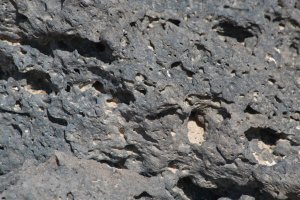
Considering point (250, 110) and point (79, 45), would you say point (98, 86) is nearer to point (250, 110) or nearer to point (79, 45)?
point (79, 45)

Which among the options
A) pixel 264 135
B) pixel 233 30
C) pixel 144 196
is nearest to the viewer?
pixel 233 30

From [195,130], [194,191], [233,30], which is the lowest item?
[194,191]

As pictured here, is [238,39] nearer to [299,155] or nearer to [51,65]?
[299,155]

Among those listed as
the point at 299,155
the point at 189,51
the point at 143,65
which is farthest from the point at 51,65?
the point at 299,155

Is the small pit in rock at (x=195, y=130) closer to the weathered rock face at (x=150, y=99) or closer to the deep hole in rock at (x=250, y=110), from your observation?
the weathered rock face at (x=150, y=99)

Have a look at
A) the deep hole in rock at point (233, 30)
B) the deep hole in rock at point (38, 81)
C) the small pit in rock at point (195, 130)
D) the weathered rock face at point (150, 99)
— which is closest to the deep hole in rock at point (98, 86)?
the weathered rock face at point (150, 99)

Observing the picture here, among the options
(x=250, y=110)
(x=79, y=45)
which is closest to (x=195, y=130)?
(x=250, y=110)
